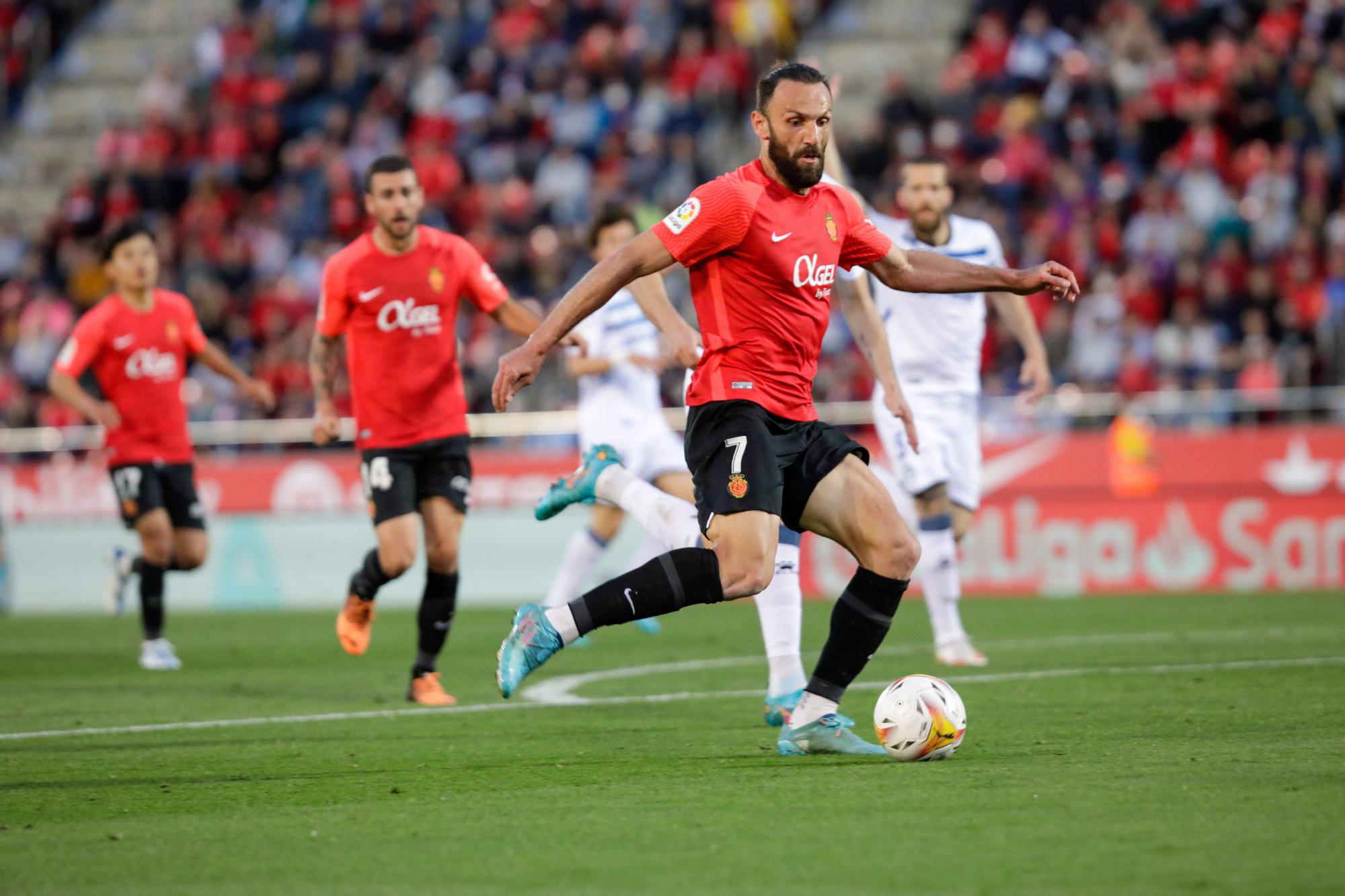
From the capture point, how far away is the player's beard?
20.4ft

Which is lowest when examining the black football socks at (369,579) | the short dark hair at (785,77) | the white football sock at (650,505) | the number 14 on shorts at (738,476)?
the black football socks at (369,579)

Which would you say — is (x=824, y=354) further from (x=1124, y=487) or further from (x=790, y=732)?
(x=790, y=732)

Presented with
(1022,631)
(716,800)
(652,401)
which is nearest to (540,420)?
(652,401)

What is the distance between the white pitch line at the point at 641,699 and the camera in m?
7.89

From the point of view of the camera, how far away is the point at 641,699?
867 cm

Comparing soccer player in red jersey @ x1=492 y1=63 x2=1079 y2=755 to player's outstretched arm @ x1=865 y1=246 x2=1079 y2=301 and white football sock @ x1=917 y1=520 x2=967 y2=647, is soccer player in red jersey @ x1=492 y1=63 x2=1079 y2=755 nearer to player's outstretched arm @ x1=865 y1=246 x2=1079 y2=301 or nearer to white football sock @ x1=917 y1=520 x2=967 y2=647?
player's outstretched arm @ x1=865 y1=246 x2=1079 y2=301

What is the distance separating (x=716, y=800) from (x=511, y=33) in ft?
69.9

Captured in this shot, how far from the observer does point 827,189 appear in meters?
6.53

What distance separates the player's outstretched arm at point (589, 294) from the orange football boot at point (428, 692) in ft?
10.2

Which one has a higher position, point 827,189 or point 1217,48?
point 1217,48

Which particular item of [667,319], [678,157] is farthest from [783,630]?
[678,157]

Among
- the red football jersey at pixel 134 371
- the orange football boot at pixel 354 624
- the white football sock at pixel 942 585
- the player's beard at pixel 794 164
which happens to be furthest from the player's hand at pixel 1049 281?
the red football jersey at pixel 134 371

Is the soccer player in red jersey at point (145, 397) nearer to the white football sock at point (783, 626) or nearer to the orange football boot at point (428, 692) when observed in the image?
the orange football boot at point (428, 692)

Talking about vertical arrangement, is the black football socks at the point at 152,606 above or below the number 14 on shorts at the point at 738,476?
below
